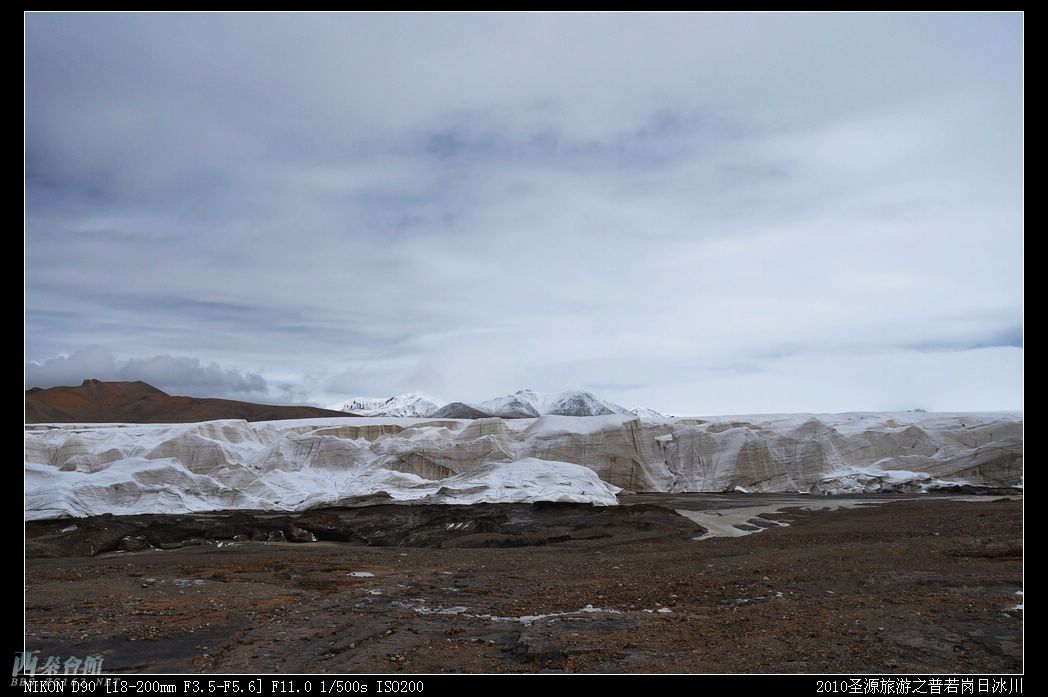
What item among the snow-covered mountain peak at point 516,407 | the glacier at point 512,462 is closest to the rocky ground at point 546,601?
the glacier at point 512,462

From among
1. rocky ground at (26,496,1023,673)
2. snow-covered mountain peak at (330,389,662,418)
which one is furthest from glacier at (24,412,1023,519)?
snow-covered mountain peak at (330,389,662,418)

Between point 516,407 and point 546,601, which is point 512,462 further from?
point 516,407

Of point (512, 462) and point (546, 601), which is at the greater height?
point (546, 601)

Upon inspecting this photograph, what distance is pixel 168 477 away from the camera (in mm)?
21953

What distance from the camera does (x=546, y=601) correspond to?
25.1ft

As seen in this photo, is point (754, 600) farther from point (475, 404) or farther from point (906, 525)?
point (475, 404)

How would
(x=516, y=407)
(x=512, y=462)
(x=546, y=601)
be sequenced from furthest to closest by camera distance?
(x=516, y=407) < (x=512, y=462) < (x=546, y=601)

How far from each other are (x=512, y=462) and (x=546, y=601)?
771 inches

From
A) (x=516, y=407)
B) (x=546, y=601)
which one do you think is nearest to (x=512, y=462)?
(x=546, y=601)

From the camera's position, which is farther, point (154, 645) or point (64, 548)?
point (64, 548)
